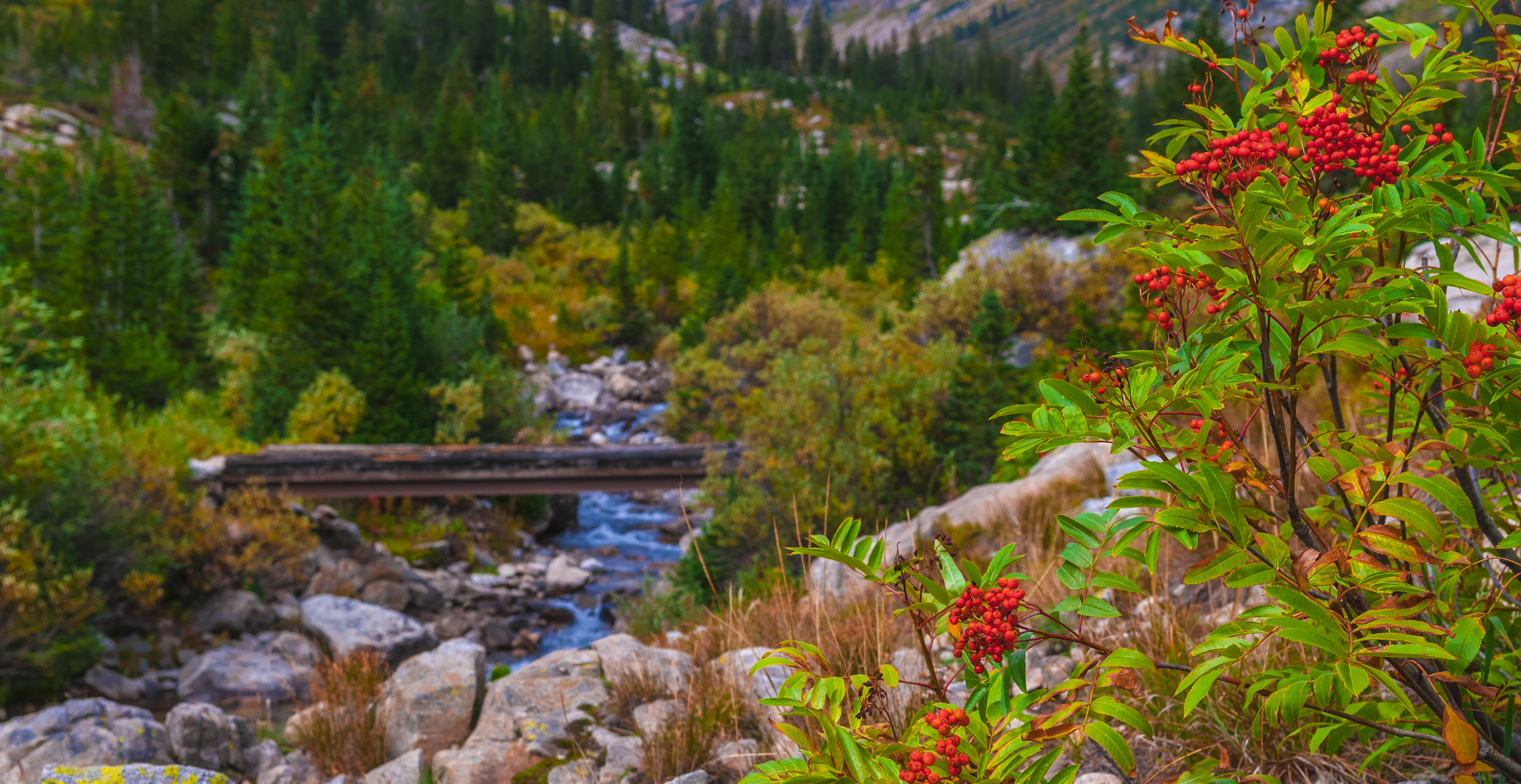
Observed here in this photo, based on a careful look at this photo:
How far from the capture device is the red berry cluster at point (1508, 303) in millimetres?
1747

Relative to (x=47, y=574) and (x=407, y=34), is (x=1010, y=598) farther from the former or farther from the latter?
(x=407, y=34)

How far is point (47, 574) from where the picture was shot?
470 inches

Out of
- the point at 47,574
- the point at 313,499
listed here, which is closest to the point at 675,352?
the point at 313,499

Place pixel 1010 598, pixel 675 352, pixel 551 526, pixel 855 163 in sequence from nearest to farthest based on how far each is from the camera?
pixel 1010 598 → pixel 551 526 → pixel 675 352 → pixel 855 163

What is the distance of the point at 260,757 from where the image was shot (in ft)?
25.2

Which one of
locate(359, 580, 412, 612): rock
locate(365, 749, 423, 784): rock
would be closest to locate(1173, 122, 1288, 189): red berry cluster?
locate(365, 749, 423, 784): rock

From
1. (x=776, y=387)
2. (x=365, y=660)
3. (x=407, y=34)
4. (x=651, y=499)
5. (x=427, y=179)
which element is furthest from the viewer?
(x=407, y=34)

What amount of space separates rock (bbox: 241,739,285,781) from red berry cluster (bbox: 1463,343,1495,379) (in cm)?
826

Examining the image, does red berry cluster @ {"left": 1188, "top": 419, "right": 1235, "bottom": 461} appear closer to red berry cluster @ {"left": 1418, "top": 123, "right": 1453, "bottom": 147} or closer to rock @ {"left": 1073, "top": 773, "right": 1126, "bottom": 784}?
red berry cluster @ {"left": 1418, "top": 123, "right": 1453, "bottom": 147}

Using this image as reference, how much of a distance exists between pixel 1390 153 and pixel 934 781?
175 centimetres

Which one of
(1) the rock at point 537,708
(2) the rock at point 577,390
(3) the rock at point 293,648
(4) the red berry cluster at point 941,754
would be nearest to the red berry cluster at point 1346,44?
(4) the red berry cluster at point 941,754

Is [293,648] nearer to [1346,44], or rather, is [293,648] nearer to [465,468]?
[465,468]

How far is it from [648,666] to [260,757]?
16.4ft

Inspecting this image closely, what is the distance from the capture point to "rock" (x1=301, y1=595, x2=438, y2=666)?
1459 centimetres
